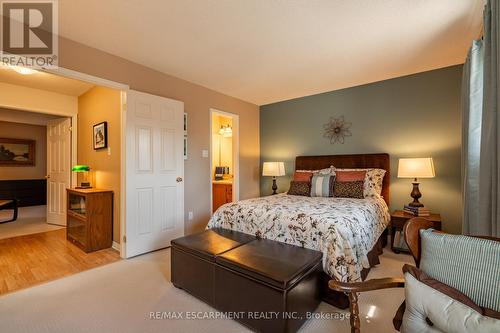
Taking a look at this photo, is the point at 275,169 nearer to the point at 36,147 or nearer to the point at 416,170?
the point at 416,170

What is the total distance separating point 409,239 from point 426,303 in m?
0.33

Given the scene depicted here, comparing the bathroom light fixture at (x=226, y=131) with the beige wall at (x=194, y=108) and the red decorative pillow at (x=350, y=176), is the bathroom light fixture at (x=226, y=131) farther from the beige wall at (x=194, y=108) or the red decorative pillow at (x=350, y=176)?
the red decorative pillow at (x=350, y=176)

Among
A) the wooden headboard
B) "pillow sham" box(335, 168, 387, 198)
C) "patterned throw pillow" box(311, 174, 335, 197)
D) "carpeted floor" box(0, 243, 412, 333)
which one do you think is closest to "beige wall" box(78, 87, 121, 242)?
"carpeted floor" box(0, 243, 412, 333)

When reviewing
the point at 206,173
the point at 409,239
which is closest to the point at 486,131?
the point at 409,239

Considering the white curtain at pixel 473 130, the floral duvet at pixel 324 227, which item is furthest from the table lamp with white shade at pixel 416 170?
the white curtain at pixel 473 130

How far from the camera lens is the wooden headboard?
3.57 metres

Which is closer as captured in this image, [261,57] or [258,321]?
[258,321]

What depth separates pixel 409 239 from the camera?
4.17 ft

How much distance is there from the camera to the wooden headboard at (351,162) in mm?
3566

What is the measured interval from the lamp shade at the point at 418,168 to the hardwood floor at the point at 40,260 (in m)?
3.94

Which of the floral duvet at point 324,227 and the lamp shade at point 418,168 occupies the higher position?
the lamp shade at point 418,168

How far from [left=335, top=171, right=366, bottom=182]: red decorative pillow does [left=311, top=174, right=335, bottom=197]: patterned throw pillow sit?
0.12 m

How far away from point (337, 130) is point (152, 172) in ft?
10.3

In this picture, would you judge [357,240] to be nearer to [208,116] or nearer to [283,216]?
[283,216]
